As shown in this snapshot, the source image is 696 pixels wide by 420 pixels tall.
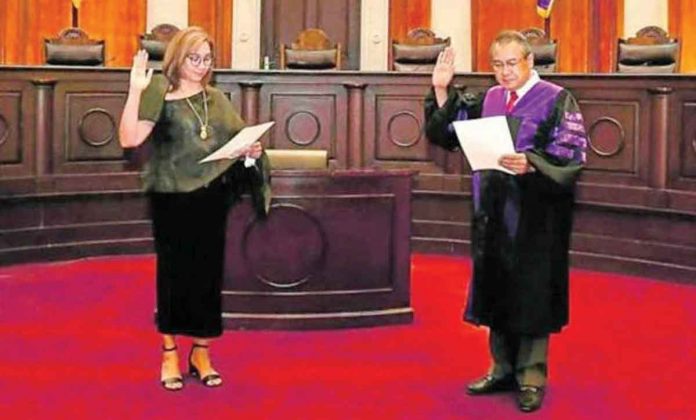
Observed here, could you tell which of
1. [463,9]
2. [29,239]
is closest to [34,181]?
[29,239]

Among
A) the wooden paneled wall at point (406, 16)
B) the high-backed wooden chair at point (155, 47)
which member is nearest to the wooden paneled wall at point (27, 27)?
the high-backed wooden chair at point (155, 47)

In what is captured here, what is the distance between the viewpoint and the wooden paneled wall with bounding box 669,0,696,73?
10164 millimetres

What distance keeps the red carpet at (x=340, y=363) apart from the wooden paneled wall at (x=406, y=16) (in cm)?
555

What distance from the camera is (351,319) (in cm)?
521

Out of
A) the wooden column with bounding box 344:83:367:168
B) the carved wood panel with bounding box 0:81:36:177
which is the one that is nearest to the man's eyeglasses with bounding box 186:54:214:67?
the carved wood panel with bounding box 0:81:36:177

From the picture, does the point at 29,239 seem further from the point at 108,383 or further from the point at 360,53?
the point at 360,53

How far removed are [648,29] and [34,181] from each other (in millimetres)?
5269

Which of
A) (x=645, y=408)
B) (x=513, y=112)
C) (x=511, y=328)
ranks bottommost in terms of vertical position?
(x=645, y=408)

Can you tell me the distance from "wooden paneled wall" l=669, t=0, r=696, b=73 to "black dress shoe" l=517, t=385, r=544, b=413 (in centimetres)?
713

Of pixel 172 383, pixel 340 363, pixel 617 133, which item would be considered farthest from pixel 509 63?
pixel 617 133

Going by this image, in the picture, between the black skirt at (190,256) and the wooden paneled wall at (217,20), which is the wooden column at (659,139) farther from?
the wooden paneled wall at (217,20)

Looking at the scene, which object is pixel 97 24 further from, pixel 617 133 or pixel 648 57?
pixel 617 133

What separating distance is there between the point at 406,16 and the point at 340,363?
735 centimetres

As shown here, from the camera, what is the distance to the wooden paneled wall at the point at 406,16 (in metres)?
11.2
